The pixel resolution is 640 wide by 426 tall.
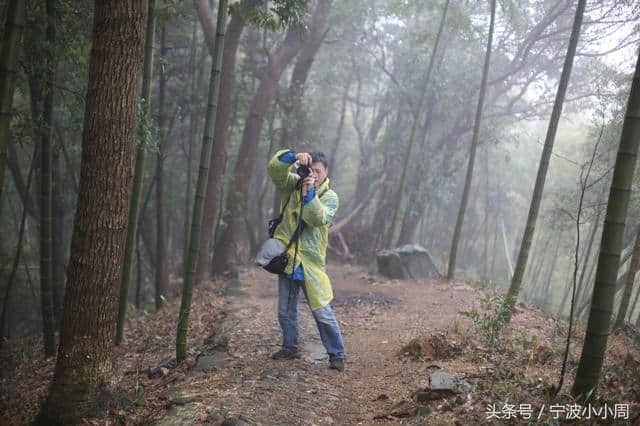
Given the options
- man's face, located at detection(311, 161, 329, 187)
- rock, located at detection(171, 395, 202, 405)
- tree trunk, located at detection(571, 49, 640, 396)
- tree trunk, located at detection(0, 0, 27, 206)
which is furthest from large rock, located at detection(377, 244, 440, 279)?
tree trunk, located at detection(0, 0, 27, 206)

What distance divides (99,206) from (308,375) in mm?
2117

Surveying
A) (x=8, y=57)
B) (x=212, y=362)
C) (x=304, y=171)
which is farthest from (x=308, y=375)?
(x=8, y=57)

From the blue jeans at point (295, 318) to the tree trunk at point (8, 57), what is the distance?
2255 millimetres

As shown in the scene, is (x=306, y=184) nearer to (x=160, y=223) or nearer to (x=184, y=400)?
(x=184, y=400)

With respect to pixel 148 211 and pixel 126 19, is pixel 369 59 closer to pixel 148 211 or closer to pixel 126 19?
pixel 148 211

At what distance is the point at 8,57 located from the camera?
311cm

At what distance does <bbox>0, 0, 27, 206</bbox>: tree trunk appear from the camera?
122 inches

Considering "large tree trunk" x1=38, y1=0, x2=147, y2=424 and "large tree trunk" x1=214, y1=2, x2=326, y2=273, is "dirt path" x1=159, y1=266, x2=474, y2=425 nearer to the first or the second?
"large tree trunk" x1=38, y1=0, x2=147, y2=424

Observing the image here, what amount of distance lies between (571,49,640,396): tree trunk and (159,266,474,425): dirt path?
51.0 inches

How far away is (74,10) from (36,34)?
0.54 meters

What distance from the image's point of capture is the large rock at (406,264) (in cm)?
1031

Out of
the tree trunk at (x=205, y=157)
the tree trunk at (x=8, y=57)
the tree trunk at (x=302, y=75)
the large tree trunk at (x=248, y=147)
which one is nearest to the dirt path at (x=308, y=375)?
the tree trunk at (x=205, y=157)

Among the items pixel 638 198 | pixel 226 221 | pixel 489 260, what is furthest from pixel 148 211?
pixel 489 260

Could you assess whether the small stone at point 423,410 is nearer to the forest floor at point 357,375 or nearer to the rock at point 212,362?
the forest floor at point 357,375
